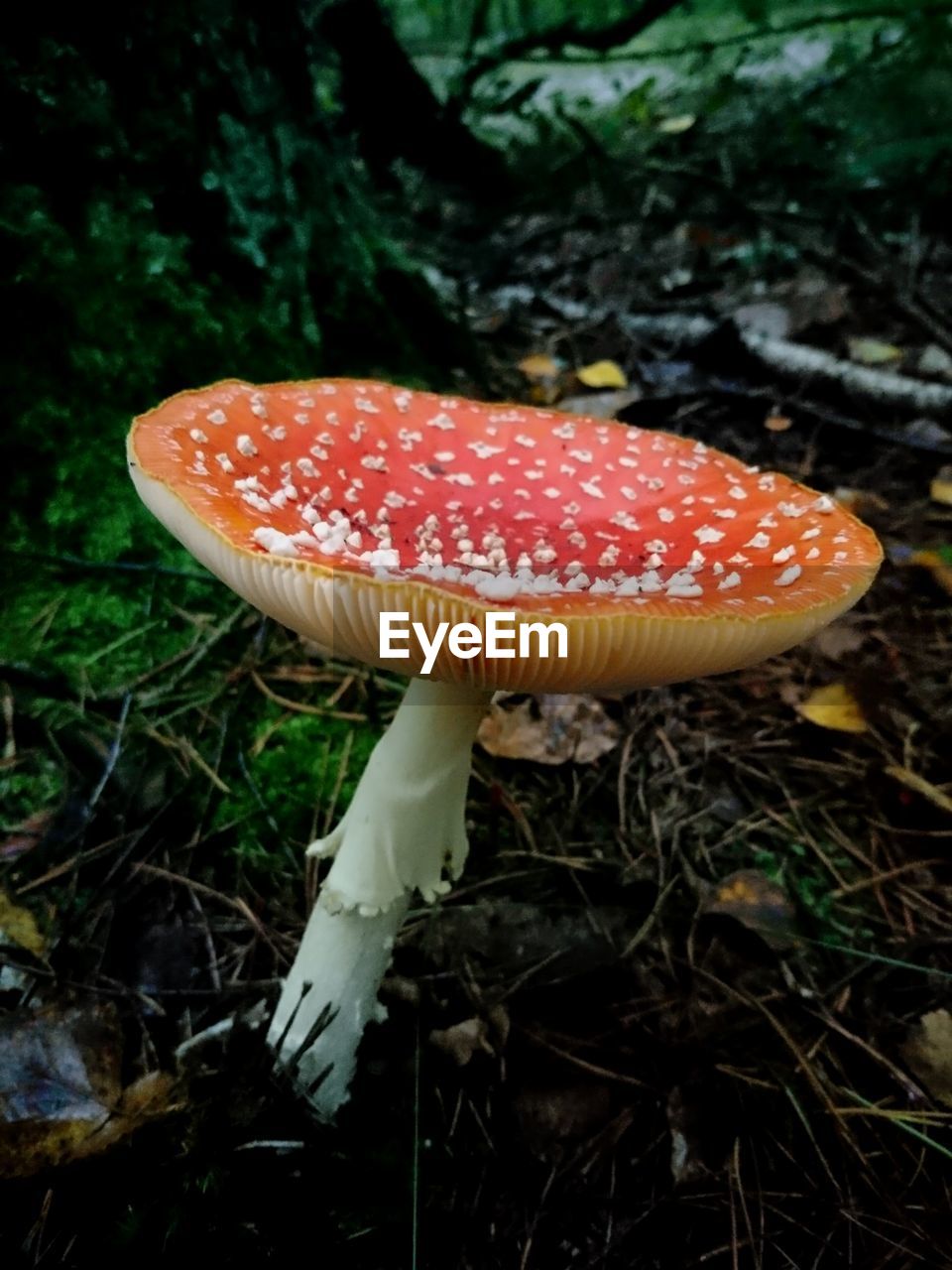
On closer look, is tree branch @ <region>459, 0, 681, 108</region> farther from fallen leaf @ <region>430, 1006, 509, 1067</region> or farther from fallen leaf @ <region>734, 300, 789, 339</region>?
fallen leaf @ <region>430, 1006, 509, 1067</region>

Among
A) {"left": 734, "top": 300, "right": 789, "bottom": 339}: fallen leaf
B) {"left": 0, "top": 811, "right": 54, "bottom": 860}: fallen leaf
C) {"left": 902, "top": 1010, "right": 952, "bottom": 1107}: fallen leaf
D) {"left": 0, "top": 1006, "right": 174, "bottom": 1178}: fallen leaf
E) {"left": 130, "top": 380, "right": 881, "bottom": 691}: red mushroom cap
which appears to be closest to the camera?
{"left": 130, "top": 380, "right": 881, "bottom": 691}: red mushroom cap

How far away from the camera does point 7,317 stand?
2.62m

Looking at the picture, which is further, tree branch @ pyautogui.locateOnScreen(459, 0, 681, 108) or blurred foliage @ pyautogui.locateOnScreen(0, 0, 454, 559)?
tree branch @ pyautogui.locateOnScreen(459, 0, 681, 108)

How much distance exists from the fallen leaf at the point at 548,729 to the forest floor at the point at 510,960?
0.5 inches

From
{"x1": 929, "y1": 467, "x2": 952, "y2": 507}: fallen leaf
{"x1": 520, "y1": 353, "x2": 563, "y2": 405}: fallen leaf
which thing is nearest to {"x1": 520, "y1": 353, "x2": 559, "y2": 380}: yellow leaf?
{"x1": 520, "y1": 353, "x2": 563, "y2": 405}: fallen leaf

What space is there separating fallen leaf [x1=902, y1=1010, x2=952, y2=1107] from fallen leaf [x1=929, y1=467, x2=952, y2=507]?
2.40m

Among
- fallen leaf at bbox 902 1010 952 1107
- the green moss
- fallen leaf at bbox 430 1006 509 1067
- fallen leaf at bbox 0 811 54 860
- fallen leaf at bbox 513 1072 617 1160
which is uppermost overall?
fallen leaf at bbox 0 811 54 860

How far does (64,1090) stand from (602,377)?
379cm

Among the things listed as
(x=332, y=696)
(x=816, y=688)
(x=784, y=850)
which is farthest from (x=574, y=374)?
(x=784, y=850)

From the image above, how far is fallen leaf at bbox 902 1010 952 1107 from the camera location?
200 centimetres

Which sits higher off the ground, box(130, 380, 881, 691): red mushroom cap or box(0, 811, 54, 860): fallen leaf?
box(130, 380, 881, 691): red mushroom cap

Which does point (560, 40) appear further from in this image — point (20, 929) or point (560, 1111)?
point (560, 1111)

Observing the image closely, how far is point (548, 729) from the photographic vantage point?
2873mm

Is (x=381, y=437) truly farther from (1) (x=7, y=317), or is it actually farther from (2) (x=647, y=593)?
(1) (x=7, y=317)
